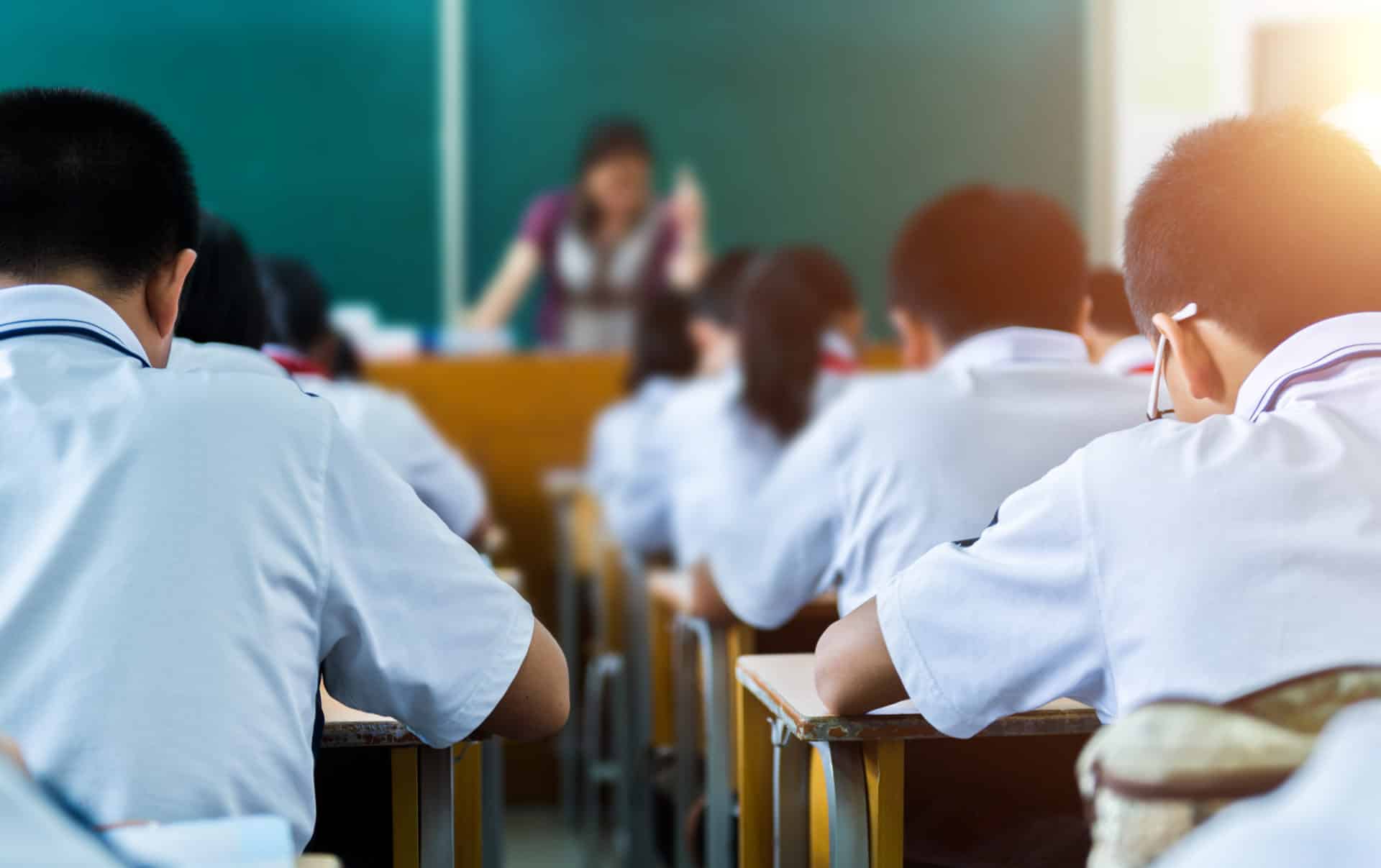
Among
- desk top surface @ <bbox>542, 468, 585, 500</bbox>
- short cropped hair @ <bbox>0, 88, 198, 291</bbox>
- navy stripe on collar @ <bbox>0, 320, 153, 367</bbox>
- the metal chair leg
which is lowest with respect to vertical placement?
the metal chair leg

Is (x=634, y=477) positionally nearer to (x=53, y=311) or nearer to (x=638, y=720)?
(x=638, y=720)

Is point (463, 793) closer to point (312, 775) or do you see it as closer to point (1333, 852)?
point (312, 775)

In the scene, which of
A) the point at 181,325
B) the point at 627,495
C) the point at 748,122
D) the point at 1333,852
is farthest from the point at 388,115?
the point at 1333,852

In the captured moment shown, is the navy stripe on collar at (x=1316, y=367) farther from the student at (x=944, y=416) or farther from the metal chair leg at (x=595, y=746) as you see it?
the metal chair leg at (x=595, y=746)

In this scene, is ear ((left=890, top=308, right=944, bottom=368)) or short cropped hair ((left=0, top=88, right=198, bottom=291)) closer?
short cropped hair ((left=0, top=88, right=198, bottom=291))

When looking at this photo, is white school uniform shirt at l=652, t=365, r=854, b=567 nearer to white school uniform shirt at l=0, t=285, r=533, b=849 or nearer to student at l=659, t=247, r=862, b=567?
student at l=659, t=247, r=862, b=567

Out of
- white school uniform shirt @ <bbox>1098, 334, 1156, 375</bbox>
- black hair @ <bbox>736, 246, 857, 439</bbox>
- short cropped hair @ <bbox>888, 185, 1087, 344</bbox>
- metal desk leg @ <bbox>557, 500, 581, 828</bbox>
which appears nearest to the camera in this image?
white school uniform shirt @ <bbox>1098, 334, 1156, 375</bbox>

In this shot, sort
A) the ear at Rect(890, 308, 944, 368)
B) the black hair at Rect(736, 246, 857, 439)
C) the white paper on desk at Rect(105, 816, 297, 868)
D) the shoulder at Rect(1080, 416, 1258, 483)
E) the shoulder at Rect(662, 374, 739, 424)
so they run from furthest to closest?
the shoulder at Rect(662, 374, 739, 424) < the black hair at Rect(736, 246, 857, 439) < the ear at Rect(890, 308, 944, 368) < the shoulder at Rect(1080, 416, 1258, 483) < the white paper on desk at Rect(105, 816, 297, 868)

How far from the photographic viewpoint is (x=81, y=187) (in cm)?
95

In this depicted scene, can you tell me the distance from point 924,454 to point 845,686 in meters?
0.38

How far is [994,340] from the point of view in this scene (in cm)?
147

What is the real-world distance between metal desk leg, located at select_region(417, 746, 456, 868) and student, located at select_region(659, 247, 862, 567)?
46.2 inches

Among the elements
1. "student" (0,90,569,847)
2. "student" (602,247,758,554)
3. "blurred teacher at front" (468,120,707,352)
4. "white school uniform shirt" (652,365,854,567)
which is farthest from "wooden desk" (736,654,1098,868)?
"blurred teacher at front" (468,120,707,352)

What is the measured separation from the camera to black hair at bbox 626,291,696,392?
323cm
